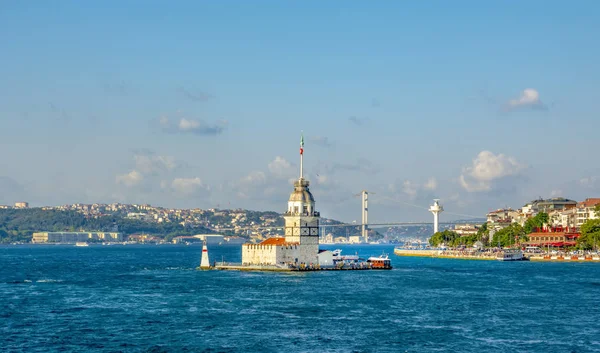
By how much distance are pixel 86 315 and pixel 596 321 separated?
32928 mm

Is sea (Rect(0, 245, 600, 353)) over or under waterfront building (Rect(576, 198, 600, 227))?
under

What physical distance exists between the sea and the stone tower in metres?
5.81

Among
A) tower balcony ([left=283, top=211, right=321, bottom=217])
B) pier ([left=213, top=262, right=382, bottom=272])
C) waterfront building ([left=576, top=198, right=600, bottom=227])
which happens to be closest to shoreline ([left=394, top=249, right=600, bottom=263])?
waterfront building ([left=576, top=198, right=600, bottom=227])

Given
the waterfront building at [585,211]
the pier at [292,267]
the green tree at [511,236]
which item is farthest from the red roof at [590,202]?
the pier at [292,267]

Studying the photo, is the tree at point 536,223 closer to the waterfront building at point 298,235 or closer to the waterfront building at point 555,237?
the waterfront building at point 555,237

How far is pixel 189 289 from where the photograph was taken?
79375 mm

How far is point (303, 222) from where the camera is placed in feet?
328

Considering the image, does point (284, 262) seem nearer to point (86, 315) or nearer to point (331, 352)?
point (86, 315)

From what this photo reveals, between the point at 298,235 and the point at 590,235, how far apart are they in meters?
59.7

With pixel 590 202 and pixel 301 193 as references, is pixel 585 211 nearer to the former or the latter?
pixel 590 202

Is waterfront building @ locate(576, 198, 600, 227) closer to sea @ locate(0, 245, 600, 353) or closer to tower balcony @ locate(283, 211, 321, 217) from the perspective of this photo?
sea @ locate(0, 245, 600, 353)

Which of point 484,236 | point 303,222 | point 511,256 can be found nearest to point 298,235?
point 303,222

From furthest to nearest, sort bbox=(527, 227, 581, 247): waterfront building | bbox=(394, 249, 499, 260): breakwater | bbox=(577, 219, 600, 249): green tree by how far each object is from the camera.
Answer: bbox=(527, 227, 581, 247): waterfront building < bbox=(394, 249, 499, 260): breakwater < bbox=(577, 219, 600, 249): green tree

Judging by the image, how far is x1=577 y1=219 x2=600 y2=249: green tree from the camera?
456ft
